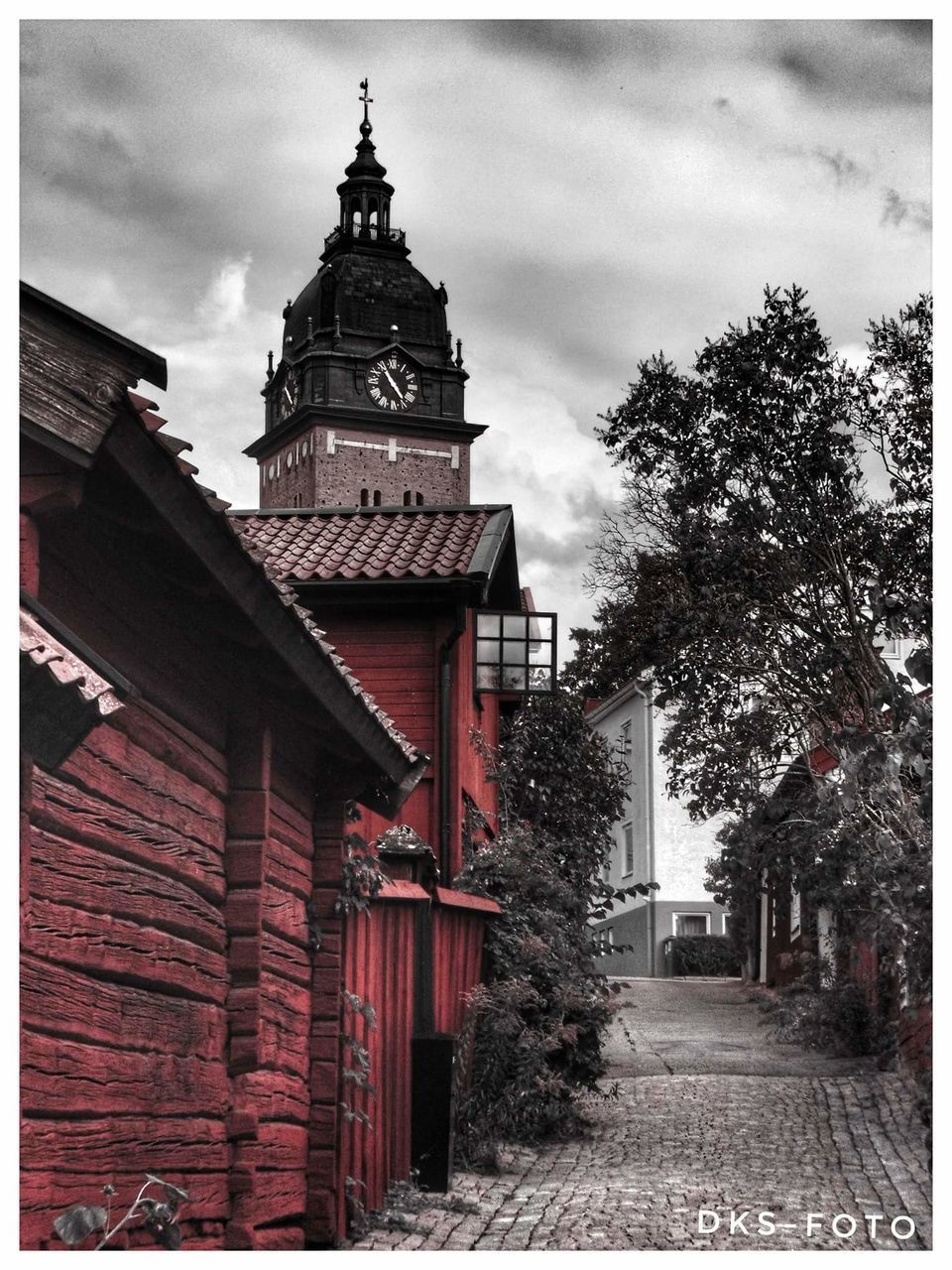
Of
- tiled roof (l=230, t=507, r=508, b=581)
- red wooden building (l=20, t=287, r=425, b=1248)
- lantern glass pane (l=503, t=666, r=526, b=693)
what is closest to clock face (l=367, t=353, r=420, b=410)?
tiled roof (l=230, t=507, r=508, b=581)

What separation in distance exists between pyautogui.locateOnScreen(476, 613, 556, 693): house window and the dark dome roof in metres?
2.47

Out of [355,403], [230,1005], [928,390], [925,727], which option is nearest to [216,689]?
[230,1005]

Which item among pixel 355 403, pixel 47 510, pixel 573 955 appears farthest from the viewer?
pixel 355 403

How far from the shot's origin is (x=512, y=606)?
594 inches

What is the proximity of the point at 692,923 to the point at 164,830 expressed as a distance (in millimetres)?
25548

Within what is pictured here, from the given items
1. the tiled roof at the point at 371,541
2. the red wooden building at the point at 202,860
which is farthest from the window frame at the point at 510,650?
the red wooden building at the point at 202,860

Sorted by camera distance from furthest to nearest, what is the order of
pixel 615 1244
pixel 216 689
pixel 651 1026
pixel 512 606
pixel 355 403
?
pixel 355 403 < pixel 651 1026 < pixel 512 606 < pixel 615 1244 < pixel 216 689

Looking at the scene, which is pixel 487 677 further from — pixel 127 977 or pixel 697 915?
pixel 697 915

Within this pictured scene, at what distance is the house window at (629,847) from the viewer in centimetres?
2955

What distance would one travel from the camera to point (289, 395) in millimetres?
10031

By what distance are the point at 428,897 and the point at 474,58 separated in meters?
4.35

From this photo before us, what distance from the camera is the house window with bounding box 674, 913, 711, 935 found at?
95.7 feet

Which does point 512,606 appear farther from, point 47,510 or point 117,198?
point 47,510

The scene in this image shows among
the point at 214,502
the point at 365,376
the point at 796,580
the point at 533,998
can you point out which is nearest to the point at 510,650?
the point at 533,998
